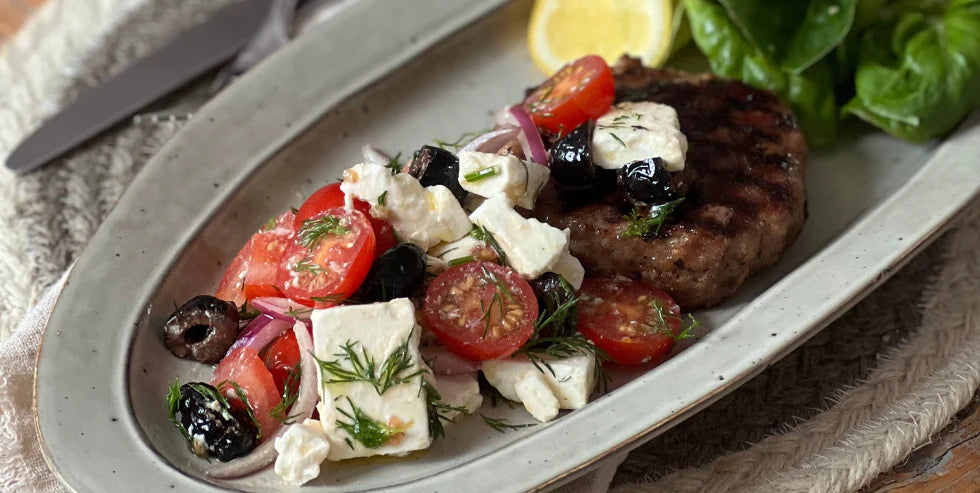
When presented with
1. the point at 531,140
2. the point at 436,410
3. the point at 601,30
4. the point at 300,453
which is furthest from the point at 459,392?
the point at 601,30

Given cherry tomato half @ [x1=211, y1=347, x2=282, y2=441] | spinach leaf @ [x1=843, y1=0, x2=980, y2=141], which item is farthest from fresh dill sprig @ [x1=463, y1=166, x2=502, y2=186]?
spinach leaf @ [x1=843, y1=0, x2=980, y2=141]

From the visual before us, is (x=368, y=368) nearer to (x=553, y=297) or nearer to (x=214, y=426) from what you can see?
(x=214, y=426)

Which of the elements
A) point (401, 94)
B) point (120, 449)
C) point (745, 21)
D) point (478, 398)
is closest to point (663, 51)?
point (745, 21)

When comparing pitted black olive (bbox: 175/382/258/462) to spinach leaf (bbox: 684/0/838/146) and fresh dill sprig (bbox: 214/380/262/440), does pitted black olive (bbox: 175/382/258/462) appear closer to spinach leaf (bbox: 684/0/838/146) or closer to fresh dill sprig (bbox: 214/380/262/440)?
fresh dill sprig (bbox: 214/380/262/440)

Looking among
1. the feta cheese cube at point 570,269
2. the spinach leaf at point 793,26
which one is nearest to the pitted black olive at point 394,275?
the feta cheese cube at point 570,269

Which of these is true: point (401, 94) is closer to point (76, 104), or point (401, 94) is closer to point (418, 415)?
point (76, 104)
